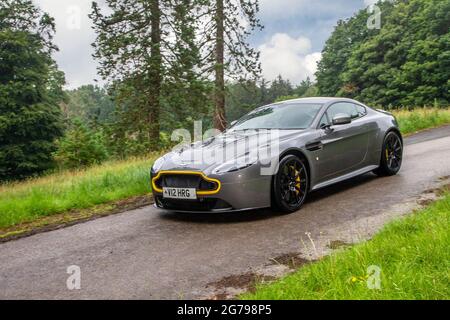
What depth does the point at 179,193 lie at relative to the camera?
223 inches

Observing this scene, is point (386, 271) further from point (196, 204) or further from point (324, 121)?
point (324, 121)

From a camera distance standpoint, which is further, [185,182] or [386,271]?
[185,182]

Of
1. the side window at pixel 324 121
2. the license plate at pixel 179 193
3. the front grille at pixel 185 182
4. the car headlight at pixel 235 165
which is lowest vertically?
the license plate at pixel 179 193

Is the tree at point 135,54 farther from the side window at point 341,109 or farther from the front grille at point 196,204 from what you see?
the front grille at point 196,204

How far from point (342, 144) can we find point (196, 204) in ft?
8.20

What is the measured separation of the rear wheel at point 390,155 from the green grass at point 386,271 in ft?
11.4

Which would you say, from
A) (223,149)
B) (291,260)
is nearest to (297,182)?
(223,149)

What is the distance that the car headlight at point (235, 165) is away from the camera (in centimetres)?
547

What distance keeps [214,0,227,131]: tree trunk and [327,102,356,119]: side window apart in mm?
12274

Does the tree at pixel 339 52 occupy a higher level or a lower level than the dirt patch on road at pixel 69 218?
higher

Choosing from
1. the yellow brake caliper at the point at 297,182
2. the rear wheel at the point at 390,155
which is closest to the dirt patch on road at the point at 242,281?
the yellow brake caliper at the point at 297,182

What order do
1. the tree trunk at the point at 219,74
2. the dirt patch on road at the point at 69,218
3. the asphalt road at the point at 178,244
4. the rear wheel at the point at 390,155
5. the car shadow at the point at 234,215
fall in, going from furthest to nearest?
the tree trunk at the point at 219,74, the rear wheel at the point at 390,155, the dirt patch on road at the point at 69,218, the car shadow at the point at 234,215, the asphalt road at the point at 178,244

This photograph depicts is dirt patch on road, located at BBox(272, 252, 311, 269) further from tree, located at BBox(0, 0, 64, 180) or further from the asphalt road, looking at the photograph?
tree, located at BBox(0, 0, 64, 180)
